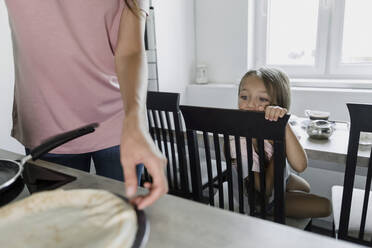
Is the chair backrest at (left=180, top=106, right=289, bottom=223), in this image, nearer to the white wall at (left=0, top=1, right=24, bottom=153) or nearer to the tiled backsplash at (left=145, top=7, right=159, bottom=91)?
the white wall at (left=0, top=1, right=24, bottom=153)

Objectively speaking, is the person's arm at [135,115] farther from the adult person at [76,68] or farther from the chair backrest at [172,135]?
the chair backrest at [172,135]

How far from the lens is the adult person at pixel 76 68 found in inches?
29.3

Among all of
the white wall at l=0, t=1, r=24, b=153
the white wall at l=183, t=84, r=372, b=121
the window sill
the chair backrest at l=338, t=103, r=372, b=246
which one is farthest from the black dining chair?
the white wall at l=0, t=1, r=24, b=153

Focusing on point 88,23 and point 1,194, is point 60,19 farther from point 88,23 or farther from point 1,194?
point 1,194

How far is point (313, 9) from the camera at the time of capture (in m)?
2.45

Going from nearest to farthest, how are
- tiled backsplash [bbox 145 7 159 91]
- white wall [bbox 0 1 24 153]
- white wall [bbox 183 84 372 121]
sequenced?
1. white wall [bbox 0 1 24 153]
2. white wall [bbox 183 84 372 121]
3. tiled backsplash [bbox 145 7 159 91]

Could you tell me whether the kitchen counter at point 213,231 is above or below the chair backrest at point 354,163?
above

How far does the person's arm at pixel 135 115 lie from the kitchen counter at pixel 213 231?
3.0 inches

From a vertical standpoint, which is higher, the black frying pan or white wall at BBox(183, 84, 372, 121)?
the black frying pan

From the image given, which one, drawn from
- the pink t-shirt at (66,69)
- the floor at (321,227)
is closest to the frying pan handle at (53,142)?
the pink t-shirt at (66,69)

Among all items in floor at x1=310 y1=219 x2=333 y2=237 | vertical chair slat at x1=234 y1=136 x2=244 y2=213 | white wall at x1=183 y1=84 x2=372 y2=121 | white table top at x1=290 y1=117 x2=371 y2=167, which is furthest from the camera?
white wall at x1=183 y1=84 x2=372 y2=121

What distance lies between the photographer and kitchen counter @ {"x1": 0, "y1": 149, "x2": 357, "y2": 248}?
0.43 meters

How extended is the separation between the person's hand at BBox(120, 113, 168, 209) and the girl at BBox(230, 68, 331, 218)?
2.78 feet

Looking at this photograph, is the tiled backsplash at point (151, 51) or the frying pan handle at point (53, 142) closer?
the frying pan handle at point (53, 142)
